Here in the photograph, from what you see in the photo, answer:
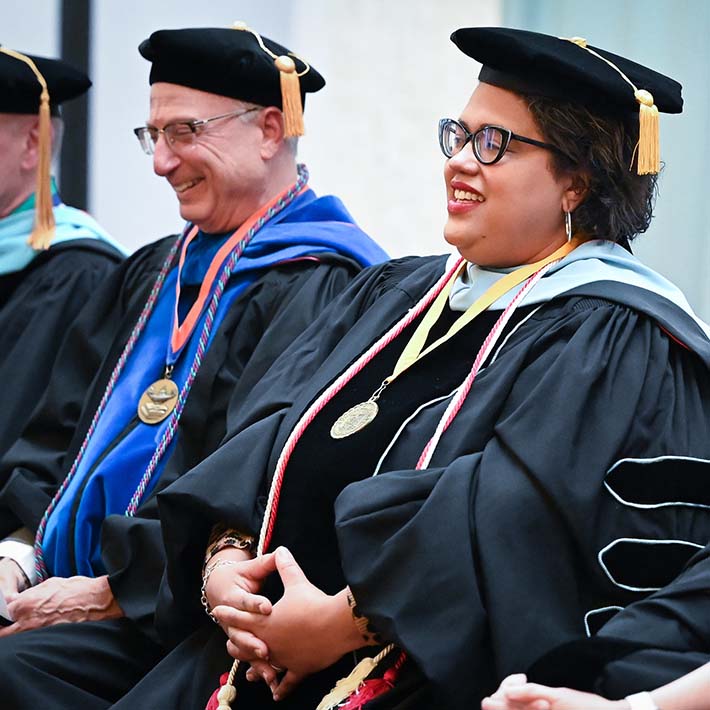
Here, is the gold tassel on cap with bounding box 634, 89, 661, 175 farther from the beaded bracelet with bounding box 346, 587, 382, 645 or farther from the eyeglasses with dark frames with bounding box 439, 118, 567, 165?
the beaded bracelet with bounding box 346, 587, 382, 645

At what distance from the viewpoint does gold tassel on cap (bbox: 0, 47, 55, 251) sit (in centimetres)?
379

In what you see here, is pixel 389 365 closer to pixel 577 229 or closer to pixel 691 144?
pixel 577 229

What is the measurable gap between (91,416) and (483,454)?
143 cm

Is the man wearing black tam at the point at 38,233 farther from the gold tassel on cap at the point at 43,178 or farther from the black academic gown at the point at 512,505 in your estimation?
the black academic gown at the point at 512,505

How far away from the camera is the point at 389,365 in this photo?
251 cm

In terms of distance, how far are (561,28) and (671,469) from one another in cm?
231

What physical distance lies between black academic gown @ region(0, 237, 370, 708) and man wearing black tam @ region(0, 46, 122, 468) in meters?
0.17

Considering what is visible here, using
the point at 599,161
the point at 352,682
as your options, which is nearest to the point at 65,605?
the point at 352,682

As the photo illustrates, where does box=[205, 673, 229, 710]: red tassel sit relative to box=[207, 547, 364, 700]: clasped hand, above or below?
below

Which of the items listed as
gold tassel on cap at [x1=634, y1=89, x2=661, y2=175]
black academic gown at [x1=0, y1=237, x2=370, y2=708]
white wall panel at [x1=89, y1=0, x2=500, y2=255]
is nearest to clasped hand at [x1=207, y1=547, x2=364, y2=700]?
black academic gown at [x1=0, y1=237, x2=370, y2=708]

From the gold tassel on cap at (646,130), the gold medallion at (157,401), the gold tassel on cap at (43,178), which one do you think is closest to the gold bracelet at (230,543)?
the gold medallion at (157,401)

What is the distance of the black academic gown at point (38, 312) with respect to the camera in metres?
3.56

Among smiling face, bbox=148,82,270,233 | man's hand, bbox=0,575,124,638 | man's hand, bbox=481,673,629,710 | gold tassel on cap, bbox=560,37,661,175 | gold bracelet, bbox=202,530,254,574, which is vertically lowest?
man's hand, bbox=0,575,124,638

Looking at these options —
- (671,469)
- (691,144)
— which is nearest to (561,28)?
(691,144)
